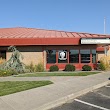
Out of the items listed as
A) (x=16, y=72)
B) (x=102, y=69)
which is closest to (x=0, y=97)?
(x=16, y=72)

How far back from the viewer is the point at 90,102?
1001 cm

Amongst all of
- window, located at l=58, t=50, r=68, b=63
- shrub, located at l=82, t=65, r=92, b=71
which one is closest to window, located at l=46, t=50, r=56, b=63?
window, located at l=58, t=50, r=68, b=63

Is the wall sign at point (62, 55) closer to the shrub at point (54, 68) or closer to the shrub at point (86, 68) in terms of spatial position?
the shrub at point (54, 68)

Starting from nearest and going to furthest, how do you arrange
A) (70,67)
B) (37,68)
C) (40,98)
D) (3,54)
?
1. (40,98)
2. (37,68)
3. (70,67)
4. (3,54)

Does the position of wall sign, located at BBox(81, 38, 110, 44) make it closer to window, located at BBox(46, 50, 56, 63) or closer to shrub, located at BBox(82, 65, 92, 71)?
shrub, located at BBox(82, 65, 92, 71)

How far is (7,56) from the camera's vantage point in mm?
27547

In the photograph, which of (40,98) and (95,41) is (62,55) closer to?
(95,41)

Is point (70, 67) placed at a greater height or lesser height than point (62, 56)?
lesser

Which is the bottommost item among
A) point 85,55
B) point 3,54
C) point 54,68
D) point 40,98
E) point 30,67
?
point 40,98

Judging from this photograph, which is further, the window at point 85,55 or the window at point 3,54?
the window at point 3,54

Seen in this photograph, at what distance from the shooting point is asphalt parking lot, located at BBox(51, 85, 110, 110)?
910cm

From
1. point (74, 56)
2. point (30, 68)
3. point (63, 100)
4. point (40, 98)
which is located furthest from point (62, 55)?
point (63, 100)

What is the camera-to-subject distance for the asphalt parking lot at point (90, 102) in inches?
358

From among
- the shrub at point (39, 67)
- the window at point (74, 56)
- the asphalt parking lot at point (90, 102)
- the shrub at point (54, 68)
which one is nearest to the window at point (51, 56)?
the window at point (74, 56)
